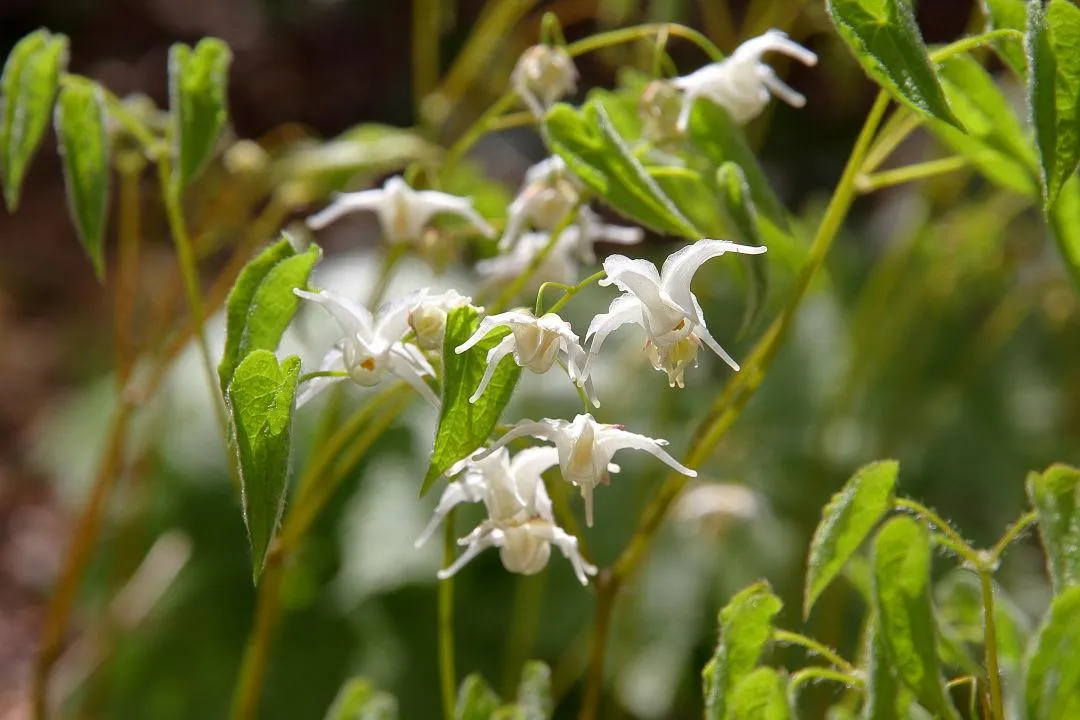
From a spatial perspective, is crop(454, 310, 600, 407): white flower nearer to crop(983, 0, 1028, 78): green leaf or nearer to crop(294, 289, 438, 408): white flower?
crop(294, 289, 438, 408): white flower

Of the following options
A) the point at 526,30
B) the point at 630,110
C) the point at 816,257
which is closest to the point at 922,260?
the point at 526,30

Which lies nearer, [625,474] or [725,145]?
[725,145]

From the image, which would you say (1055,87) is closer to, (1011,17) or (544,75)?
(1011,17)

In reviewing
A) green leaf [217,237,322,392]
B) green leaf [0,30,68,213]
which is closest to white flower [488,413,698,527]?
green leaf [217,237,322,392]

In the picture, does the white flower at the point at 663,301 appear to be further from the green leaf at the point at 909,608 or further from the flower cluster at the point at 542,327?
the green leaf at the point at 909,608

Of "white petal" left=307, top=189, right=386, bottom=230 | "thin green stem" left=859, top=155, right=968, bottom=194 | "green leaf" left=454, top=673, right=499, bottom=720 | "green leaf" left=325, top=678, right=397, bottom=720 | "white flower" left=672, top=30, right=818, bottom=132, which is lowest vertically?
"green leaf" left=325, top=678, right=397, bottom=720

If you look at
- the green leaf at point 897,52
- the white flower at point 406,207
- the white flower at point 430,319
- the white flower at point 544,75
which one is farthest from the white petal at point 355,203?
the green leaf at point 897,52

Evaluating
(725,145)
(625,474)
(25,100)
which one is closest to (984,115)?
(725,145)
